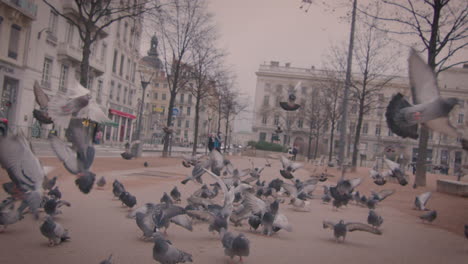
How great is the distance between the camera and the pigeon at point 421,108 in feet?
10.4

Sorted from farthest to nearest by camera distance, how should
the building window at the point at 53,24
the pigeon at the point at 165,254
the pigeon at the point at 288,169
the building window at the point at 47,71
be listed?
the building window at the point at 47,71 → the building window at the point at 53,24 → the pigeon at the point at 288,169 → the pigeon at the point at 165,254

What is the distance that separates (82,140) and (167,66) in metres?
23.0

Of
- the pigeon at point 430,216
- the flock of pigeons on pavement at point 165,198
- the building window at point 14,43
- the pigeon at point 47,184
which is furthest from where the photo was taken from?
the building window at point 14,43

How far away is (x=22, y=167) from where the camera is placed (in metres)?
3.20

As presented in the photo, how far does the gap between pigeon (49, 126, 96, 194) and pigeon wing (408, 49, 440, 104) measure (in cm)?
315

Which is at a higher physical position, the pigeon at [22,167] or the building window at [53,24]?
the building window at [53,24]

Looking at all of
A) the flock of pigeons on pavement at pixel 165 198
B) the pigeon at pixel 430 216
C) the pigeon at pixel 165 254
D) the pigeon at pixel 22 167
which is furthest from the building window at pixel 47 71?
the pigeon at pixel 165 254

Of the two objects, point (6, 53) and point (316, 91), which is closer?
point (6, 53)

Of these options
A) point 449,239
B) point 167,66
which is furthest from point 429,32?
point 167,66

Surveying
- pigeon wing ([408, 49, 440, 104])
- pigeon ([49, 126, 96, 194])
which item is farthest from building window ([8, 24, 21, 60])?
pigeon wing ([408, 49, 440, 104])

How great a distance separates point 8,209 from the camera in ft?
12.6

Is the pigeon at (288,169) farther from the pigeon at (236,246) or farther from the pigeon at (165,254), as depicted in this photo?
the pigeon at (165,254)

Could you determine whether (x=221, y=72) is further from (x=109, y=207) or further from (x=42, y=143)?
(x=109, y=207)

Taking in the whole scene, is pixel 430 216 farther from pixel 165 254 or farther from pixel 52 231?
pixel 52 231
